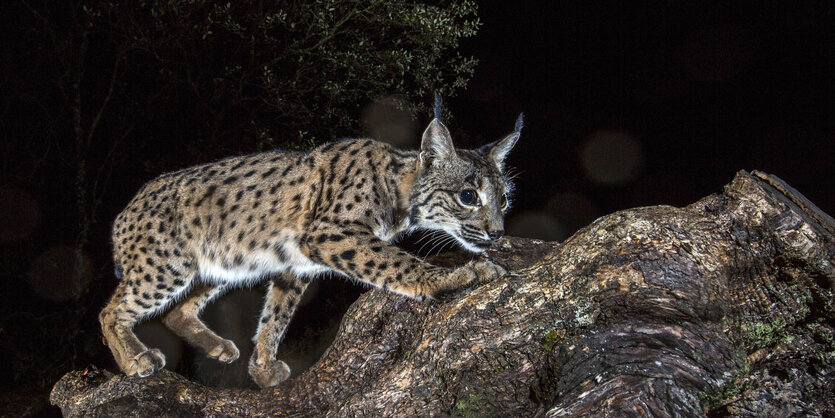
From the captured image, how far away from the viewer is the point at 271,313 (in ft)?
18.7

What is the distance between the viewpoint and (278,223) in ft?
18.0

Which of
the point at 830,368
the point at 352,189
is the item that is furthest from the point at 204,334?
the point at 830,368

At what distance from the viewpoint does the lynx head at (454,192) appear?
4.97 meters

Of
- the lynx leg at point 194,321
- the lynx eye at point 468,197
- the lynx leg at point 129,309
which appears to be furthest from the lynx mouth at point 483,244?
the lynx leg at point 129,309

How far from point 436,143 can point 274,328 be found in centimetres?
228

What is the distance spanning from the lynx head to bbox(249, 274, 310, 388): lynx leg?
1.44 meters

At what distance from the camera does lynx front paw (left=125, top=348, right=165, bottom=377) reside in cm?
489

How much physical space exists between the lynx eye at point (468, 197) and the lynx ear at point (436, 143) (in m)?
0.33

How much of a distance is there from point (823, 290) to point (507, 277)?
5.16ft

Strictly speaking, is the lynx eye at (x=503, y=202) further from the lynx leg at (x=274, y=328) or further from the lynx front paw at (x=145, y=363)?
the lynx front paw at (x=145, y=363)

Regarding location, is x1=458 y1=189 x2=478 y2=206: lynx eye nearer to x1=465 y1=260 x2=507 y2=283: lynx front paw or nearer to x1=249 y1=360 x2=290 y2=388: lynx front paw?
x1=465 y1=260 x2=507 y2=283: lynx front paw

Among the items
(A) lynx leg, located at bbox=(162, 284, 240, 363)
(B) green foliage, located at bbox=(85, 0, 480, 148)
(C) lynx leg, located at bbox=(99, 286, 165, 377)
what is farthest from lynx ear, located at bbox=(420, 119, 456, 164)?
(B) green foliage, located at bbox=(85, 0, 480, 148)

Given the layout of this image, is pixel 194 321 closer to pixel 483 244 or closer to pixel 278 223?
pixel 278 223

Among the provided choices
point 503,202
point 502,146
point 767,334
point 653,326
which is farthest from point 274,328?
point 767,334
